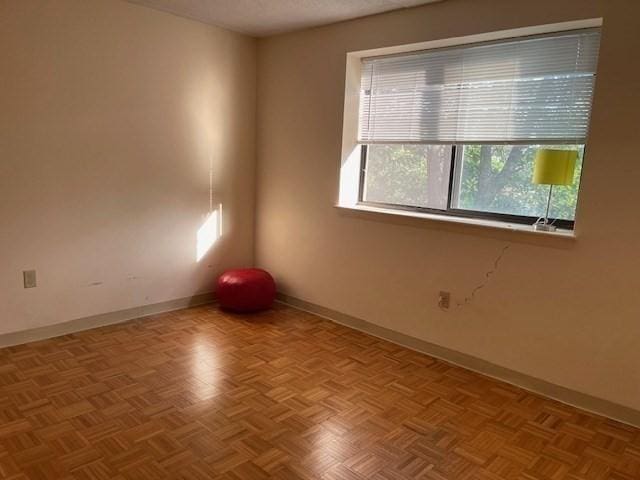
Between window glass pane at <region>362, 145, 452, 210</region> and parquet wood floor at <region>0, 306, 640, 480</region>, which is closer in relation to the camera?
parquet wood floor at <region>0, 306, 640, 480</region>

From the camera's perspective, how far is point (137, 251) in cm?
370

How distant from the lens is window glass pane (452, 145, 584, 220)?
284 centimetres

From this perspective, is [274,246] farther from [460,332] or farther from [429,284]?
[460,332]

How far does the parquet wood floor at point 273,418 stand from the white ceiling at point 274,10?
7.51ft

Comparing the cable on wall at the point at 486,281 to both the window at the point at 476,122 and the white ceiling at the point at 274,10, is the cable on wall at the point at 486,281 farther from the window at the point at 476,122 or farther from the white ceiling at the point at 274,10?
the white ceiling at the point at 274,10

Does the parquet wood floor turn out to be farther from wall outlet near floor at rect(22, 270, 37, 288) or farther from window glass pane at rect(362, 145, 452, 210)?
window glass pane at rect(362, 145, 452, 210)

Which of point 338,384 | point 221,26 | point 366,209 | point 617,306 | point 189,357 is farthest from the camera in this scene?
point 221,26

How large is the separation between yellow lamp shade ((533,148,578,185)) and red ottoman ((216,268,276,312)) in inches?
89.3

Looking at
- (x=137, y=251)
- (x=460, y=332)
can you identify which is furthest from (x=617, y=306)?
(x=137, y=251)

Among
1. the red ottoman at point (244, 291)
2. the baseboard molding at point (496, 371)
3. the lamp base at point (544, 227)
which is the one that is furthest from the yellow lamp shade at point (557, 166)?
the red ottoman at point (244, 291)

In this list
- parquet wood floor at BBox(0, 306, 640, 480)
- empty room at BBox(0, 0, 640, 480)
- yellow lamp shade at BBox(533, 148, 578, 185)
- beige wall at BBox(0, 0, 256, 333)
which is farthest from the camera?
beige wall at BBox(0, 0, 256, 333)

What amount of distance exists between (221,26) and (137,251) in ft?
6.27

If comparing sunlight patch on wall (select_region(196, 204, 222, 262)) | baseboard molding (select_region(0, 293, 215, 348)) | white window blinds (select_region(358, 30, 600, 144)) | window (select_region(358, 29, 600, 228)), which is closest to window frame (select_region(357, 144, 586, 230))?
window (select_region(358, 29, 600, 228))

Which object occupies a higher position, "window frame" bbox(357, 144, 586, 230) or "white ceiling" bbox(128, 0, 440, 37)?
"white ceiling" bbox(128, 0, 440, 37)
